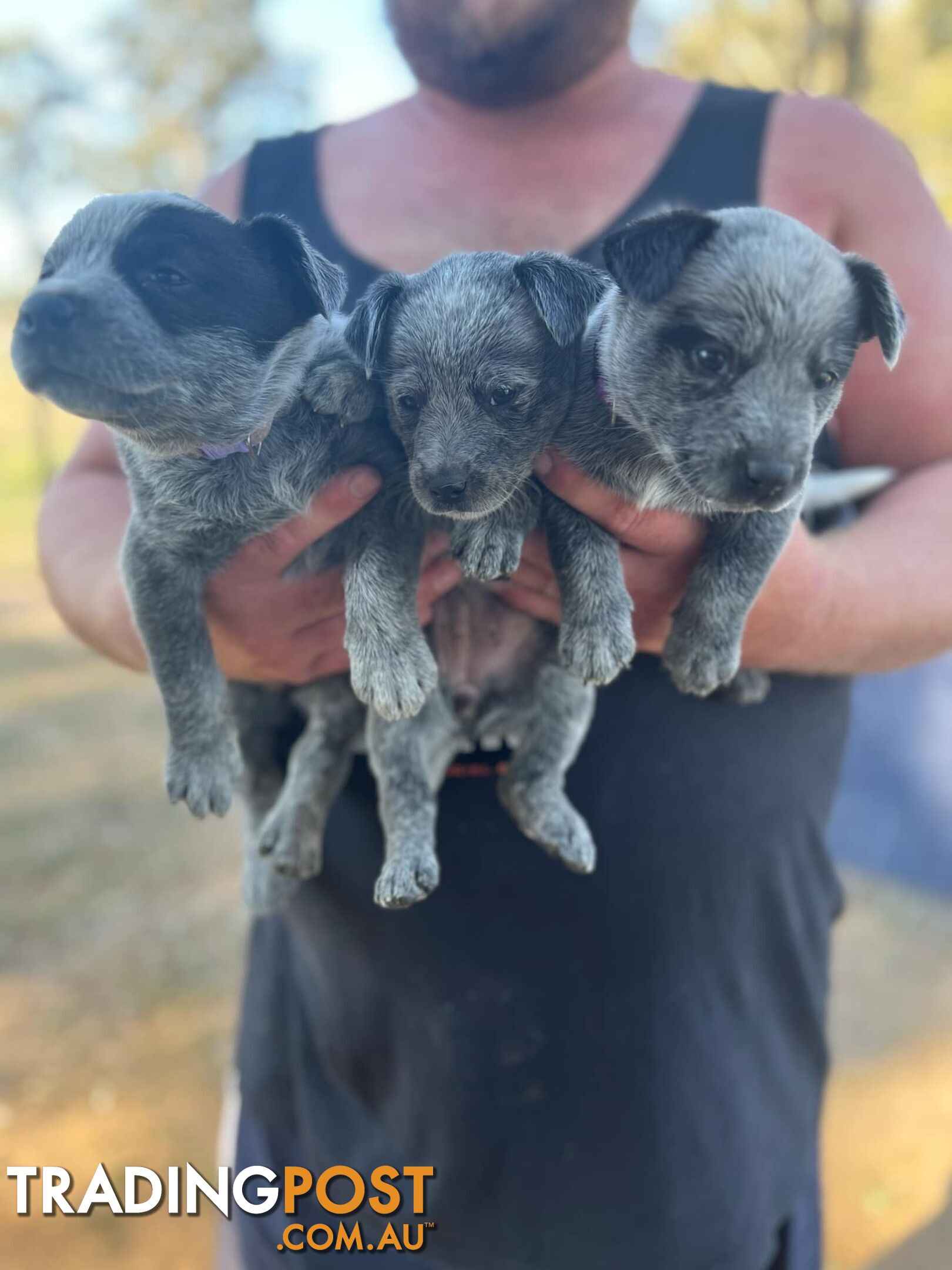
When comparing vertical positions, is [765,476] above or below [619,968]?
above

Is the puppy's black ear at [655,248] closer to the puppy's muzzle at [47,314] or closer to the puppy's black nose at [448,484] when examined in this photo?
the puppy's black nose at [448,484]

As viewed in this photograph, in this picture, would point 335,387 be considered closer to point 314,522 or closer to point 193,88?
point 314,522

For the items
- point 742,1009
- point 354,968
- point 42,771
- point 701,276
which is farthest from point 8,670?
point 701,276

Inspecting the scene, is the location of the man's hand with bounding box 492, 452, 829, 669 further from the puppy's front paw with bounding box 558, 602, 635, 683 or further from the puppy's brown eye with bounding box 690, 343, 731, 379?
the puppy's brown eye with bounding box 690, 343, 731, 379

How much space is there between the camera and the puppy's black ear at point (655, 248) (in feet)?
4.17

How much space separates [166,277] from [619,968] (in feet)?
4.70

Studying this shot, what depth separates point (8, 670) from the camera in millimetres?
7719

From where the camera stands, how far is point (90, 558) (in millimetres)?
2004

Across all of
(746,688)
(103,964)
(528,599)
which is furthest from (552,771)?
(103,964)

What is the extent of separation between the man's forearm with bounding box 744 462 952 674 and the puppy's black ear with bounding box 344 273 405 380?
29.7 inches

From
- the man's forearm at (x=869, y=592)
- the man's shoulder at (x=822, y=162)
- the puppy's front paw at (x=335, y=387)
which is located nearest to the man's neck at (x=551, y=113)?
the man's shoulder at (x=822, y=162)

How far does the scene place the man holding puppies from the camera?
1.81 meters

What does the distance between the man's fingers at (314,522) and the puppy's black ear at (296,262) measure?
0.25 metres

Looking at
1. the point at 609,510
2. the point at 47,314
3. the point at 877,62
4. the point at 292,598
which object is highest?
the point at 877,62
